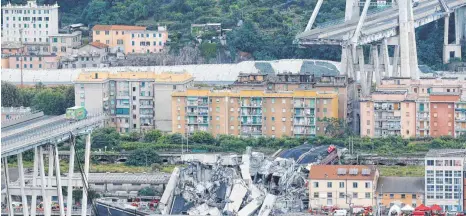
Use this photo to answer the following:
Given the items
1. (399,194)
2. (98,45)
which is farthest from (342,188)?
(98,45)

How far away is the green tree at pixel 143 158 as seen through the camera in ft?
155

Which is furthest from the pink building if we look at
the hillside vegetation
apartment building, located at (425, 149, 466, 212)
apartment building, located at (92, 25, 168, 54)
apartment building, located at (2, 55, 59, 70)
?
apartment building, located at (425, 149, 466, 212)

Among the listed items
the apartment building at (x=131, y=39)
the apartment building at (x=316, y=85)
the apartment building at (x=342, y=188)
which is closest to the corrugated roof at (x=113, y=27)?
the apartment building at (x=131, y=39)

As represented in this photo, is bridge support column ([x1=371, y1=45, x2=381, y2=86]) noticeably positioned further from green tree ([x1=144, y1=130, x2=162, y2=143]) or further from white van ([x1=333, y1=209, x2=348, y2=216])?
white van ([x1=333, y1=209, x2=348, y2=216])

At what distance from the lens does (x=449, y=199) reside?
4125 cm

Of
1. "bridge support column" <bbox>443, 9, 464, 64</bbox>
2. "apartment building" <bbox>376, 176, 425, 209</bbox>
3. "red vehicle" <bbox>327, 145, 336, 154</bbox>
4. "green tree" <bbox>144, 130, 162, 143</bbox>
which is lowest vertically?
"apartment building" <bbox>376, 176, 425, 209</bbox>

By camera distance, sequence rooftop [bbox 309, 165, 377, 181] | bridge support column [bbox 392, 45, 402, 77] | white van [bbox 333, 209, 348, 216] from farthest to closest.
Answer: bridge support column [bbox 392, 45, 402, 77] → rooftop [bbox 309, 165, 377, 181] → white van [bbox 333, 209, 348, 216]

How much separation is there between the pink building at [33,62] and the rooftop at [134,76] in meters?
7.28

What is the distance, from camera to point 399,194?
4141 cm

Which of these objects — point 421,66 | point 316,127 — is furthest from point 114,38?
point 316,127

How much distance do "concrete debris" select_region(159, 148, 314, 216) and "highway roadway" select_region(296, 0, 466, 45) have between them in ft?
35.5

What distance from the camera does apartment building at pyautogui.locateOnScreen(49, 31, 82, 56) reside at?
61.3 meters

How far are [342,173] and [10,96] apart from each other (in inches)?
568

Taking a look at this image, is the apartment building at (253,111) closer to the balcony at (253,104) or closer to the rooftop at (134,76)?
the balcony at (253,104)
